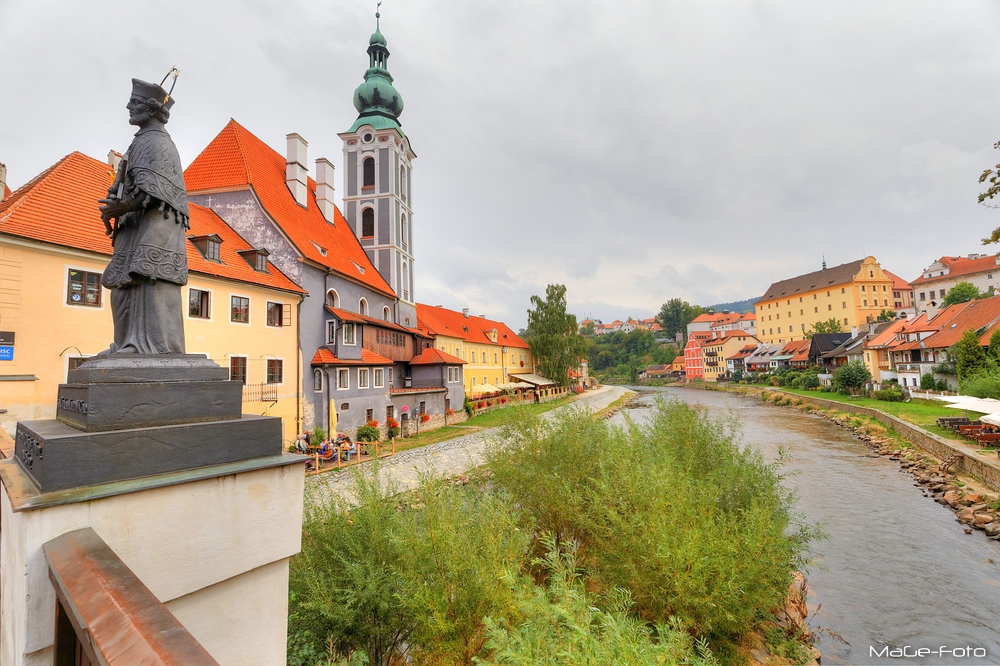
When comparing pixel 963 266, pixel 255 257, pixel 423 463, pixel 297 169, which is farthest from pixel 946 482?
pixel 963 266

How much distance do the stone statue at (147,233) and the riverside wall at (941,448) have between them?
21.7 m

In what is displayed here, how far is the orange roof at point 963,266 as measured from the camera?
64.3 metres

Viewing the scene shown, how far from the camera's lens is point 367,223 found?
3180 cm

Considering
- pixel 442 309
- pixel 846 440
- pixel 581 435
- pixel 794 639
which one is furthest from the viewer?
pixel 442 309

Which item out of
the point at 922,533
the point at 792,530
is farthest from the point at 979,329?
the point at 792,530

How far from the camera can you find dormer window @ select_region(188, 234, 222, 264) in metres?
16.6

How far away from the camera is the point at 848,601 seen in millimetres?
9562

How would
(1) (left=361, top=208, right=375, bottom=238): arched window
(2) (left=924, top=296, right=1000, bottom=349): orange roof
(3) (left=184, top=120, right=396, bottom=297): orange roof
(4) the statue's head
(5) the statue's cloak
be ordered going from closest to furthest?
(5) the statue's cloak, (4) the statue's head, (3) (left=184, top=120, right=396, bottom=297): orange roof, (1) (left=361, top=208, right=375, bottom=238): arched window, (2) (left=924, top=296, right=1000, bottom=349): orange roof

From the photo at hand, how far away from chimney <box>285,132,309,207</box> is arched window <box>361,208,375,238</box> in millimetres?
6434

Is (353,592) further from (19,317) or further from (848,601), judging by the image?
(19,317)

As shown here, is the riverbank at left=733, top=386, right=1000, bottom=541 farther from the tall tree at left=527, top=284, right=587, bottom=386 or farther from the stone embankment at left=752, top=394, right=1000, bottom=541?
the tall tree at left=527, top=284, right=587, bottom=386

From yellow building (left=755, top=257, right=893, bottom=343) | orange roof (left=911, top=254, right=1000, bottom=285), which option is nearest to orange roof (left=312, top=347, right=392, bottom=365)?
yellow building (left=755, top=257, right=893, bottom=343)

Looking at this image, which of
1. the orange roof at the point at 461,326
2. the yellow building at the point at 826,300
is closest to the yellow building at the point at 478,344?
the orange roof at the point at 461,326

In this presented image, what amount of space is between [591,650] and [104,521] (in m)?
3.09
